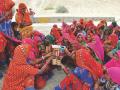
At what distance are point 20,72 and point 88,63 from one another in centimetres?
104

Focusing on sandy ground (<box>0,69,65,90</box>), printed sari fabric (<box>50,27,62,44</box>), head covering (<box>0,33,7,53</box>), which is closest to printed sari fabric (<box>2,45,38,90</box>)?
sandy ground (<box>0,69,65,90</box>)

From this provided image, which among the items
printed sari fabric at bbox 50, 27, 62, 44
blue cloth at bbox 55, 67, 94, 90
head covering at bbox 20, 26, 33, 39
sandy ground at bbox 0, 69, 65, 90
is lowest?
sandy ground at bbox 0, 69, 65, 90

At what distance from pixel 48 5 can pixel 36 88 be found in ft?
42.7

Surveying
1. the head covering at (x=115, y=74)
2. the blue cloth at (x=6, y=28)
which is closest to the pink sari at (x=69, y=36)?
the blue cloth at (x=6, y=28)

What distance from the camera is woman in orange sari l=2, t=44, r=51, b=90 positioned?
225 inches

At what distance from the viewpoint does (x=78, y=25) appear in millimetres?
8805

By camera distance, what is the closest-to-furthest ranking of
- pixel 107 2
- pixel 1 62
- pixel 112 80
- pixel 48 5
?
1. pixel 112 80
2. pixel 1 62
3. pixel 48 5
4. pixel 107 2

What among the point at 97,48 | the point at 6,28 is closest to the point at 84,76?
the point at 97,48

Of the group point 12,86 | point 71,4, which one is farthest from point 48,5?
point 12,86

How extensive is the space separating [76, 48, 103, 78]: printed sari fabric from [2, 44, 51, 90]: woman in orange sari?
75 cm

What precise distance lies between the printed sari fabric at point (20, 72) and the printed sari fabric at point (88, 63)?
749 millimetres

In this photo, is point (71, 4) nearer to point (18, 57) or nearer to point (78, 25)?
point (78, 25)

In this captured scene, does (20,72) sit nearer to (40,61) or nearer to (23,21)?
(40,61)

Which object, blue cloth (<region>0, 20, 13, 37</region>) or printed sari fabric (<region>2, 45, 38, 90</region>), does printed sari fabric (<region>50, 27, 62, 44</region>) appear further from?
printed sari fabric (<region>2, 45, 38, 90</region>)
